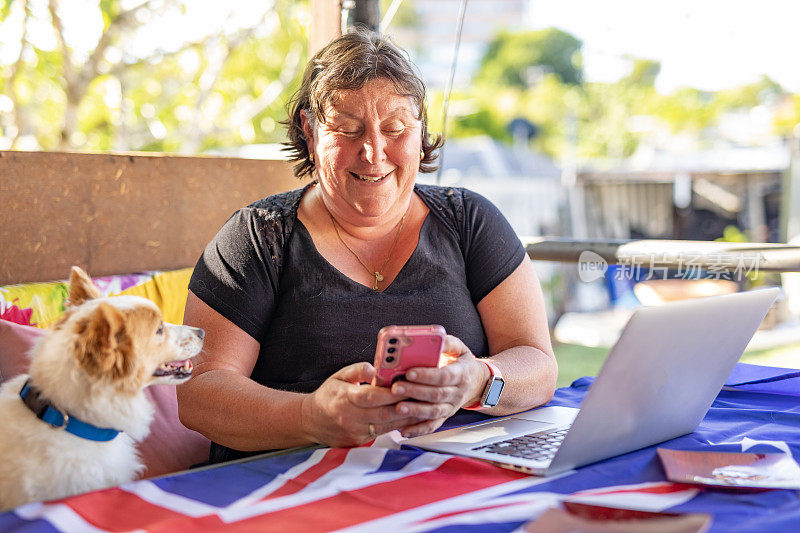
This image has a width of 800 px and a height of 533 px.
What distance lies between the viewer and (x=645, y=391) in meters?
1.06

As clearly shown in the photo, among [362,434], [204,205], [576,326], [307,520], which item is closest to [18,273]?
[204,205]

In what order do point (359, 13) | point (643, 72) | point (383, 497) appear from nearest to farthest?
1. point (383, 497)
2. point (359, 13)
3. point (643, 72)

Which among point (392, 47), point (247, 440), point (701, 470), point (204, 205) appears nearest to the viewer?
point (701, 470)

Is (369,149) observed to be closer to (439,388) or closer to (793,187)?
(439,388)

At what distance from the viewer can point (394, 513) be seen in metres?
0.90

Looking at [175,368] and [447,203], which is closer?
[175,368]

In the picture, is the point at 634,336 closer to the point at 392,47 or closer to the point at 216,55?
the point at 392,47

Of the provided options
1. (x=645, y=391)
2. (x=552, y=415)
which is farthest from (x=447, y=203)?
(x=645, y=391)

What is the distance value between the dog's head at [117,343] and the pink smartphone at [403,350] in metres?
0.45

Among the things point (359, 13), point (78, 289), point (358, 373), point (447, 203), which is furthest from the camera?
point (359, 13)

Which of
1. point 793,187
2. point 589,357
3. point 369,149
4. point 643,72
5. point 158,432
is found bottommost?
point 589,357

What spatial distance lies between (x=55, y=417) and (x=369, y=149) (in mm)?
835

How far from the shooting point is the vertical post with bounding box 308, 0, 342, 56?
2.73 metres

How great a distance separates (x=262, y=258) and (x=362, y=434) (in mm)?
577
